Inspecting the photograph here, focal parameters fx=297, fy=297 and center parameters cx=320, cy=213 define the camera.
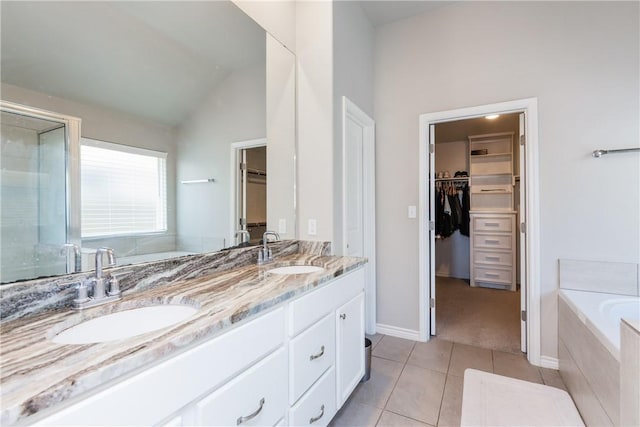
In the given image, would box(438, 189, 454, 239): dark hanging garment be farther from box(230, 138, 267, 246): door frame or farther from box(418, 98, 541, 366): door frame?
box(230, 138, 267, 246): door frame

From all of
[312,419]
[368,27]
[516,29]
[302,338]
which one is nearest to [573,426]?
[312,419]

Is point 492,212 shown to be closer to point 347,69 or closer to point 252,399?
point 347,69

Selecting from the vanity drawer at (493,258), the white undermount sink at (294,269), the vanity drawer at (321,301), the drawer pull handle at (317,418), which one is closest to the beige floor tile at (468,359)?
the vanity drawer at (321,301)

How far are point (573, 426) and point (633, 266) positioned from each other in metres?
1.19

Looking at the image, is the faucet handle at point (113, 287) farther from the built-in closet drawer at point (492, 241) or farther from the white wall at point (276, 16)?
the built-in closet drawer at point (492, 241)

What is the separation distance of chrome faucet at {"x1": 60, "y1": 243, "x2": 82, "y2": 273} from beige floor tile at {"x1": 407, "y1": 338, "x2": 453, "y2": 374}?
221 cm

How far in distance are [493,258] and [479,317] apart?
1527mm

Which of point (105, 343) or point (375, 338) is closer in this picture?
point (105, 343)

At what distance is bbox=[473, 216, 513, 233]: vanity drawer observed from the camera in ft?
14.3

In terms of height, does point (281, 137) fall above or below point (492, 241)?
above

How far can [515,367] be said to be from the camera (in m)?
2.21

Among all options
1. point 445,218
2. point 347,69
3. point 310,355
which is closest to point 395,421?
point 310,355

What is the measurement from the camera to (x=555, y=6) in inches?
87.0

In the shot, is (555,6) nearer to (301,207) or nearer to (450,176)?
(301,207)
